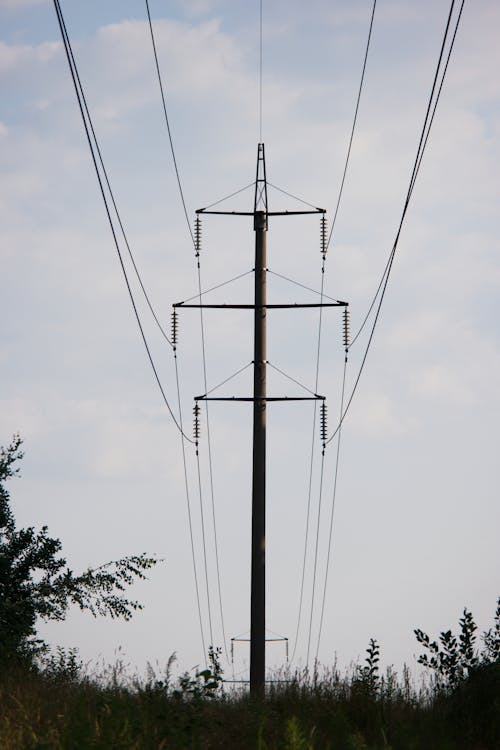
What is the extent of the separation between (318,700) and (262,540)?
20.7 ft

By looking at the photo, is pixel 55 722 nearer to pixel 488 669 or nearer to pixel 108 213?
pixel 488 669

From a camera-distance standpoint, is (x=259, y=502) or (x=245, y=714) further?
(x=259, y=502)

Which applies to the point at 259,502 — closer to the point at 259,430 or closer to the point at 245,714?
the point at 259,430

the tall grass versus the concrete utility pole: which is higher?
the concrete utility pole

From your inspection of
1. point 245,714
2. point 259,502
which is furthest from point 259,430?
point 245,714

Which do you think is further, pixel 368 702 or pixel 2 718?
pixel 368 702

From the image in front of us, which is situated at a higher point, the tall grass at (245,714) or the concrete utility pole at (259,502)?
→ the concrete utility pole at (259,502)

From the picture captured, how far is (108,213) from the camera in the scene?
13797 millimetres

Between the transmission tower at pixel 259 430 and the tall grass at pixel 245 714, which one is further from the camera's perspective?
the transmission tower at pixel 259 430

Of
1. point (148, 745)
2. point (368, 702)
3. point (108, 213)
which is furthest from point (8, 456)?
point (148, 745)

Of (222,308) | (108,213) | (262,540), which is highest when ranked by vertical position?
(222,308)

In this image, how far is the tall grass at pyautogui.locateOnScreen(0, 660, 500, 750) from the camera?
30.2 ft

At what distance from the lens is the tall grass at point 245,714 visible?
30.2 ft

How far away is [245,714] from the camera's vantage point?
38.9 ft
